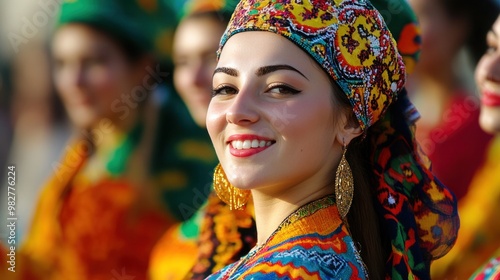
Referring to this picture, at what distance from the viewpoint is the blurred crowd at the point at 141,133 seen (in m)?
4.94

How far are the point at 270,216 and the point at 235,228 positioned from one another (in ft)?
2.13

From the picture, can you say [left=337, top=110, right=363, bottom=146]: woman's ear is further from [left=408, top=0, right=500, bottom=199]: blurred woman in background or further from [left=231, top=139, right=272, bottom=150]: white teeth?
[left=408, top=0, right=500, bottom=199]: blurred woman in background

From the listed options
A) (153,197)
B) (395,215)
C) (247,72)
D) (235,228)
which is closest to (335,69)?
(247,72)

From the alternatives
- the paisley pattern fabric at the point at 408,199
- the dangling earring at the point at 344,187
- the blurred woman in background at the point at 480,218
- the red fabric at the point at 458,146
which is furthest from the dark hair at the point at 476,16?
the dangling earring at the point at 344,187

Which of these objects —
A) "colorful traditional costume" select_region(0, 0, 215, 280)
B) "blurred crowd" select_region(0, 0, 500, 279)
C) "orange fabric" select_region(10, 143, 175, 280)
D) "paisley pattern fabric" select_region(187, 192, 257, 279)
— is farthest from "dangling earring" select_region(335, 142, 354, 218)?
"orange fabric" select_region(10, 143, 175, 280)

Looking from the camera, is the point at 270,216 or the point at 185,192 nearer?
the point at 270,216

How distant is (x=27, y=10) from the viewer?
6.12 meters

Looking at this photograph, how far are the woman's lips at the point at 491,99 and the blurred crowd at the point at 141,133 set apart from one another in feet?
2.90

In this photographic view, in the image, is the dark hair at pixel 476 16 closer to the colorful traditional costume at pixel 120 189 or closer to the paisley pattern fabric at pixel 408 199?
the colorful traditional costume at pixel 120 189

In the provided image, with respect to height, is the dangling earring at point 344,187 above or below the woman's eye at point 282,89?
below

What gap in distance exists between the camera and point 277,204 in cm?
233

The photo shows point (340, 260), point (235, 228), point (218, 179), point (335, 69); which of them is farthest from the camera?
point (235, 228)

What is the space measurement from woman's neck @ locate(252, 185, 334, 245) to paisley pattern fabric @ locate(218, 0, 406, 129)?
8.0 inches

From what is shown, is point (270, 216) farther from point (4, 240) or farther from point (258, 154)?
point (4, 240)
